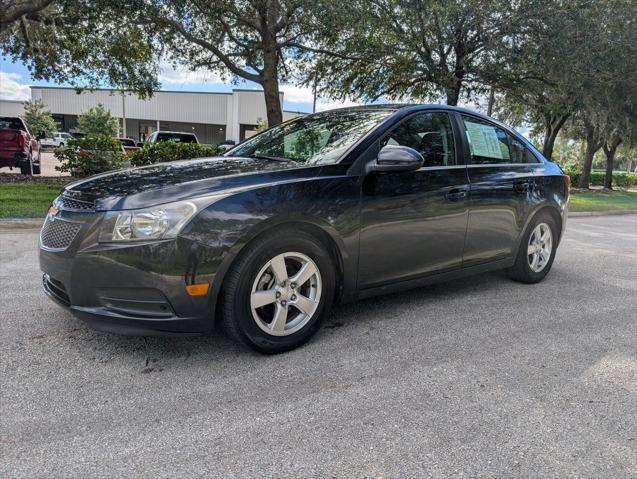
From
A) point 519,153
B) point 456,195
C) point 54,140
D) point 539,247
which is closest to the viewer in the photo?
point 456,195

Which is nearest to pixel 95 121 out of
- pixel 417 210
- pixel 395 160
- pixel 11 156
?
pixel 11 156

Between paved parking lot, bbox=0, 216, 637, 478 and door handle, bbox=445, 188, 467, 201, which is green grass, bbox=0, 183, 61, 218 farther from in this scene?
door handle, bbox=445, 188, 467, 201

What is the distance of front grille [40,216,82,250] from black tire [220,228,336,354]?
0.95 metres

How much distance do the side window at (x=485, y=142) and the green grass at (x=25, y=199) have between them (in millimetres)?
6535

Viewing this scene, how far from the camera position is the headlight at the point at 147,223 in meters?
2.72

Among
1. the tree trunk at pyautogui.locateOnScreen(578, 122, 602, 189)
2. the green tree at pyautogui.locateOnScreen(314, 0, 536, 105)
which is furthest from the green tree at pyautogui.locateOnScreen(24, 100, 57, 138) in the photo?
the tree trunk at pyautogui.locateOnScreen(578, 122, 602, 189)

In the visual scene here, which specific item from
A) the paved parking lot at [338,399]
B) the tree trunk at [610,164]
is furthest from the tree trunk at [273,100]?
the tree trunk at [610,164]

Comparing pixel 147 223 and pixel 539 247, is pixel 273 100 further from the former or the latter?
pixel 147 223

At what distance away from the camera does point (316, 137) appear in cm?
391

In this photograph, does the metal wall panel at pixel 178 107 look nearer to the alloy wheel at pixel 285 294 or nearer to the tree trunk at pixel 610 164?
the tree trunk at pixel 610 164

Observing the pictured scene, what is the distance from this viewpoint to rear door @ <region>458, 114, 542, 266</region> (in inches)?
166

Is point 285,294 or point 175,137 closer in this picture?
point 285,294

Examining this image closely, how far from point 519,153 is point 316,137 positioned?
7.37 feet

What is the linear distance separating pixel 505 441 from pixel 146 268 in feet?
6.74
